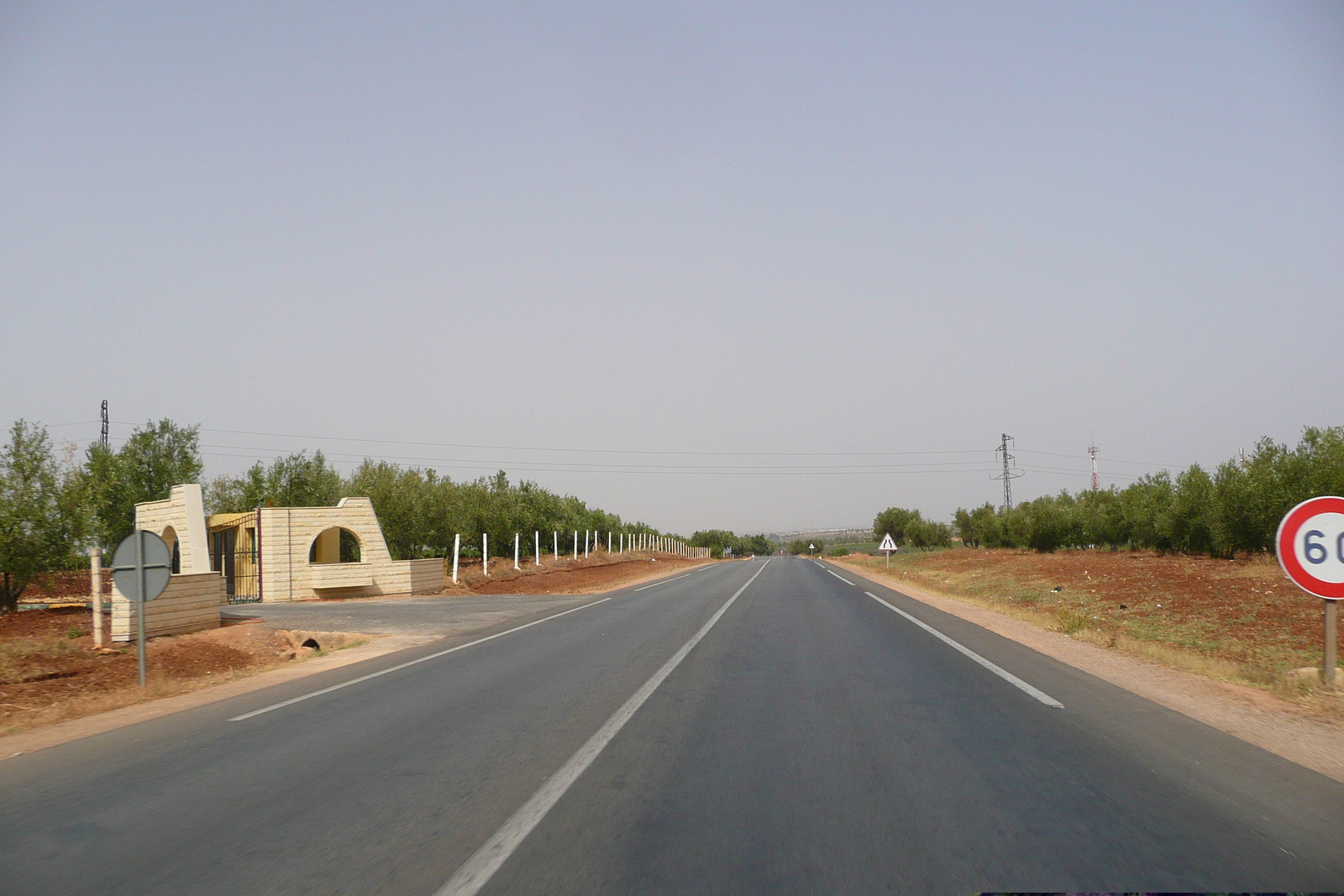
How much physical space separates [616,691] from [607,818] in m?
4.53

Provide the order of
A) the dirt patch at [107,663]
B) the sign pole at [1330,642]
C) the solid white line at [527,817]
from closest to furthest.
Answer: the solid white line at [527,817] → the sign pole at [1330,642] → the dirt patch at [107,663]

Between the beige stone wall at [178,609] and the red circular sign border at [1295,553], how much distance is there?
17.5 metres

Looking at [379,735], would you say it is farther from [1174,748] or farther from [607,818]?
[1174,748]

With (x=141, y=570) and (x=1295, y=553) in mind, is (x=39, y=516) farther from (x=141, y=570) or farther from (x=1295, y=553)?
(x=1295, y=553)

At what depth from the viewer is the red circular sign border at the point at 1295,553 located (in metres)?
8.64

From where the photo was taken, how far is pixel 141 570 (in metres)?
11.8

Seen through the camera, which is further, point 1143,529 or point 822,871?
point 1143,529

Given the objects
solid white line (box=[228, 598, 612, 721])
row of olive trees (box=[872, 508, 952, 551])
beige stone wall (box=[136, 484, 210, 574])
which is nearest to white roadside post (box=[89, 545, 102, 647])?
solid white line (box=[228, 598, 612, 721])

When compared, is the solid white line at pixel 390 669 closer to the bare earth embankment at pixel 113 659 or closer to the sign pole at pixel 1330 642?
the bare earth embankment at pixel 113 659

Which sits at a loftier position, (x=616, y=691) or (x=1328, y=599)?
(x=1328, y=599)

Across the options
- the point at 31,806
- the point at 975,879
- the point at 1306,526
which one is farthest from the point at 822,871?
the point at 1306,526

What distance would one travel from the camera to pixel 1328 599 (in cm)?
893

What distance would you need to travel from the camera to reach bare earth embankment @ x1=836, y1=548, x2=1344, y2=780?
806 centimetres

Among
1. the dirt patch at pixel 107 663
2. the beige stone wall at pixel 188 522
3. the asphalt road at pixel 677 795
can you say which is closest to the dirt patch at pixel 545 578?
the beige stone wall at pixel 188 522
